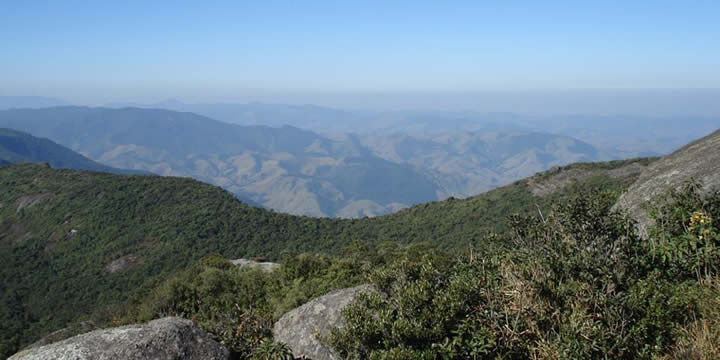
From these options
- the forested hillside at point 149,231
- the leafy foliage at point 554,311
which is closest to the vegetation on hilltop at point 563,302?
the leafy foliage at point 554,311

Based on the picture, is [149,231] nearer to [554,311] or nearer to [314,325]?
[314,325]

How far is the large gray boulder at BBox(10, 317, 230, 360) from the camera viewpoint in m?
8.30

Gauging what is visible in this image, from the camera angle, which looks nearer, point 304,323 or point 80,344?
point 80,344

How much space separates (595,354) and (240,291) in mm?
24816

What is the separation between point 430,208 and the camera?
80.2 metres

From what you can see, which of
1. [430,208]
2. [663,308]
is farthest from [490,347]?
[430,208]

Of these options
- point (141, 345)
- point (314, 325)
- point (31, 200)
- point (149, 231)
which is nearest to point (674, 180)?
point (314, 325)

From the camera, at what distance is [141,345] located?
28.5ft

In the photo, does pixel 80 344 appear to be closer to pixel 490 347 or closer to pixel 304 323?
pixel 304 323

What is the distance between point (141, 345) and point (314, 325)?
151 inches

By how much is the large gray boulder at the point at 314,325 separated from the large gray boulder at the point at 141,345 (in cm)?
180

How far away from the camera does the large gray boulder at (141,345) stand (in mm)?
8297

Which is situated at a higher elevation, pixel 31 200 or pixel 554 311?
pixel 554 311

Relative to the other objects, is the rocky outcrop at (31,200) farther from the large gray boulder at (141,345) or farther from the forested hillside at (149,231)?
the large gray boulder at (141,345)
